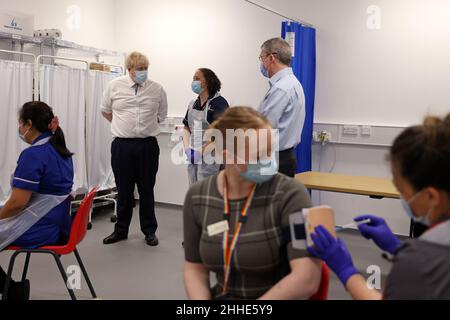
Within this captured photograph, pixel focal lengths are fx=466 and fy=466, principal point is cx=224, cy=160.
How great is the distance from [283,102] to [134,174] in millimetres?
1677

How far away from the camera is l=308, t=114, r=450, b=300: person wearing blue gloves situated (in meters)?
1.02

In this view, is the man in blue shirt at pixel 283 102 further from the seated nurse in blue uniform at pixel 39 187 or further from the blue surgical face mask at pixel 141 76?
the seated nurse in blue uniform at pixel 39 187

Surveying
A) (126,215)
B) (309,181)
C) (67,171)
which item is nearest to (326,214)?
(67,171)

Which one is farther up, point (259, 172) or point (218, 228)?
point (259, 172)

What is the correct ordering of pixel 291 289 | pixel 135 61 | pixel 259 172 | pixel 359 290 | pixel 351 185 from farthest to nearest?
pixel 135 61
pixel 351 185
pixel 259 172
pixel 291 289
pixel 359 290

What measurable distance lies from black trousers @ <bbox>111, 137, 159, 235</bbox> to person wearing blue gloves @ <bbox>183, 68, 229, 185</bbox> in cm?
36

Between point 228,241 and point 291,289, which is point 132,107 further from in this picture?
point 291,289

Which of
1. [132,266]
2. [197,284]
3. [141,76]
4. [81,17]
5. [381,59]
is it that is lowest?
[132,266]

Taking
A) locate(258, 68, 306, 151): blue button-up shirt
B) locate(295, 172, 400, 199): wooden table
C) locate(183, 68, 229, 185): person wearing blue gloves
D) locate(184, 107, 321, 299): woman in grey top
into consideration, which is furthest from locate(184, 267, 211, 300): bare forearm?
locate(183, 68, 229, 185): person wearing blue gloves

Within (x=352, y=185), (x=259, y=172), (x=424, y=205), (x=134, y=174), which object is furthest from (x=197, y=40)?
(x=424, y=205)

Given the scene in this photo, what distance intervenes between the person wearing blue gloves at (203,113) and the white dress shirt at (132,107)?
37 centimetres

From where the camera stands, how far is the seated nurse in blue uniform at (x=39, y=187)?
246 cm

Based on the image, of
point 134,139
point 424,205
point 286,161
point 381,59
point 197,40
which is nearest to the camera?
point 424,205

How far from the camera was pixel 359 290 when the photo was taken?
130 centimetres
